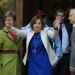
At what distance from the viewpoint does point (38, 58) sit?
4.83 metres

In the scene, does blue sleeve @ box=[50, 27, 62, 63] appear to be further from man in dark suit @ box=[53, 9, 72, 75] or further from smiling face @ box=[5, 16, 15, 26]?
smiling face @ box=[5, 16, 15, 26]

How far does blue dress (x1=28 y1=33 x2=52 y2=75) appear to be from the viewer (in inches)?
189

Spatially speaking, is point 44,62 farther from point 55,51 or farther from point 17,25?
point 17,25

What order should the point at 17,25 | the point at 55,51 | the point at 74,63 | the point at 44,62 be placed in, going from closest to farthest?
the point at 74,63
the point at 44,62
the point at 55,51
the point at 17,25

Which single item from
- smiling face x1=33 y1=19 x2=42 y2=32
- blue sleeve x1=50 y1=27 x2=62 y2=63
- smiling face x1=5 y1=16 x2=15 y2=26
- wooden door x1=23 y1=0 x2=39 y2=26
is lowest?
blue sleeve x1=50 y1=27 x2=62 y2=63

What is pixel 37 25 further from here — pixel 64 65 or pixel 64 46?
pixel 64 65

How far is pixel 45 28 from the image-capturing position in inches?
193

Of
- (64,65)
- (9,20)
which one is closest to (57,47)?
(64,65)

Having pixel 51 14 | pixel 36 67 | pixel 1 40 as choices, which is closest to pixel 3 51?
pixel 1 40

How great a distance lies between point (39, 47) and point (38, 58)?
0.18 meters

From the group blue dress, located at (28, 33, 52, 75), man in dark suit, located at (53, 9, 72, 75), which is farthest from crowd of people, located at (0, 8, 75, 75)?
man in dark suit, located at (53, 9, 72, 75)

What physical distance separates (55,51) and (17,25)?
51.4 inches

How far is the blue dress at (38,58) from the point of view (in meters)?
4.79

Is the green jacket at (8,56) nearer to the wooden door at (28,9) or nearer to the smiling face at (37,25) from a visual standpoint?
the smiling face at (37,25)
